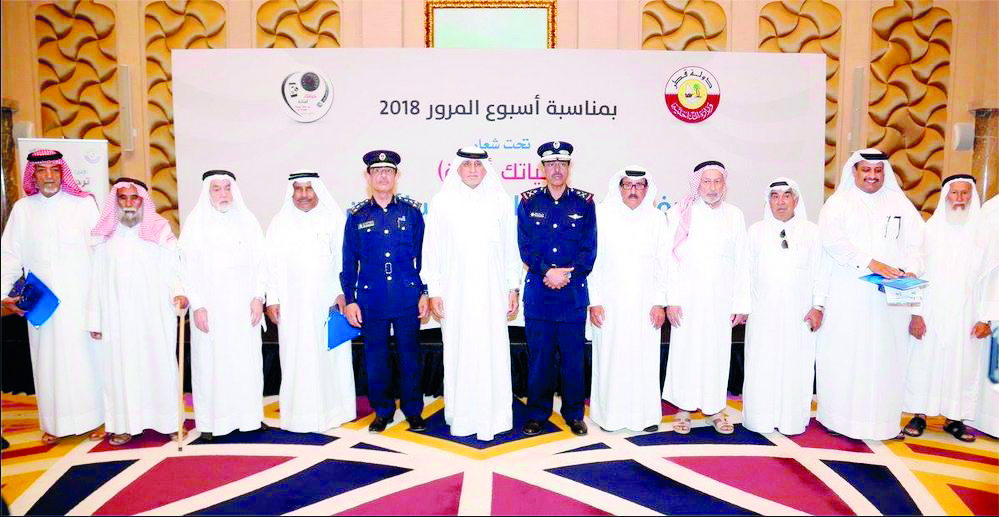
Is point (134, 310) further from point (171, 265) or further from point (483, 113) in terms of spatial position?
point (483, 113)

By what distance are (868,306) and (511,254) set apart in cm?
217

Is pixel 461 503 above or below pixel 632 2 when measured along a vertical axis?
below

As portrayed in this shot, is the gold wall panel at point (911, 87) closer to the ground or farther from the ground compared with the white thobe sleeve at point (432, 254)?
farther from the ground

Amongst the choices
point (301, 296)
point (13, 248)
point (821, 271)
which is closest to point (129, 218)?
point (13, 248)

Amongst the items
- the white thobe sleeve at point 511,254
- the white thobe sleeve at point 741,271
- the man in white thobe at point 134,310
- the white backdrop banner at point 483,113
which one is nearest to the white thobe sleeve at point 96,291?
the man in white thobe at point 134,310

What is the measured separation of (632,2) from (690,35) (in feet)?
2.16

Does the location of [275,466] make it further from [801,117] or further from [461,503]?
[801,117]

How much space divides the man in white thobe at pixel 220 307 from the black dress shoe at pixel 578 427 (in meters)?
1.98

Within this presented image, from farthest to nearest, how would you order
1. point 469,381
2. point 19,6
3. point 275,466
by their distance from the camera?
point 19,6, point 469,381, point 275,466

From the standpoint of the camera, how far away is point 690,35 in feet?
20.2

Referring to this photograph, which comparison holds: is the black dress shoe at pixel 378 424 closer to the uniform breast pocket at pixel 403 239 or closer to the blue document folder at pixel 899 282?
the uniform breast pocket at pixel 403 239

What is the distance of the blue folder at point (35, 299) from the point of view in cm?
361

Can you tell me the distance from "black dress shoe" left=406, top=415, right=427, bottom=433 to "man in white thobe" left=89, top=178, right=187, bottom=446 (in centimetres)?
137

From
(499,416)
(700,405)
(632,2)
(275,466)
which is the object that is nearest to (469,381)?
(499,416)
